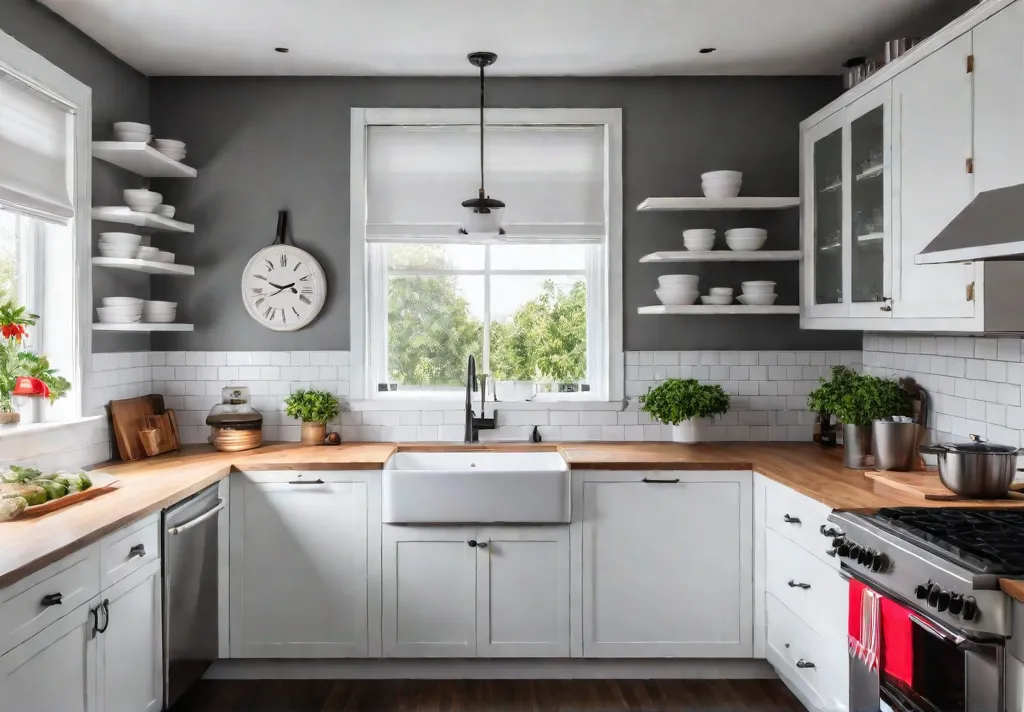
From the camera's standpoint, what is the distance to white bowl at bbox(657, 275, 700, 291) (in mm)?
3918

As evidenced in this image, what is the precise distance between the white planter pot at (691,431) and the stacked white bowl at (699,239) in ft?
2.77

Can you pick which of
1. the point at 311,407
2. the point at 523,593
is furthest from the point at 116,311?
the point at 523,593

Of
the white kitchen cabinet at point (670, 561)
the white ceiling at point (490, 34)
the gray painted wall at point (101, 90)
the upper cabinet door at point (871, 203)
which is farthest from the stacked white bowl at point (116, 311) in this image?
the upper cabinet door at point (871, 203)

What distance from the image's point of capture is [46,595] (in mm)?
2139

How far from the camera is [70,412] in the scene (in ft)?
11.1

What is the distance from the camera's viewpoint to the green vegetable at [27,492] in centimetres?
249

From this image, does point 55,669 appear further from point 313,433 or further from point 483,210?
point 483,210

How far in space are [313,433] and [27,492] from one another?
1.56m

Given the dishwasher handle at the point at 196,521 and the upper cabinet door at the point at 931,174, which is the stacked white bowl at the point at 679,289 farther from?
the dishwasher handle at the point at 196,521

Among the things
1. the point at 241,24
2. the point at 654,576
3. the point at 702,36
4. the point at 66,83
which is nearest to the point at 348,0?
the point at 241,24

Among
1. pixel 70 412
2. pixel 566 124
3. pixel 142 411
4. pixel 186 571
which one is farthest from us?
pixel 566 124

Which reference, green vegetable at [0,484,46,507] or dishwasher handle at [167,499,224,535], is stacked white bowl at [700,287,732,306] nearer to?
dishwasher handle at [167,499,224,535]

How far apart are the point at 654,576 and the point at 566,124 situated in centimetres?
228

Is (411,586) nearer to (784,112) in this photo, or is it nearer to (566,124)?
(566,124)
